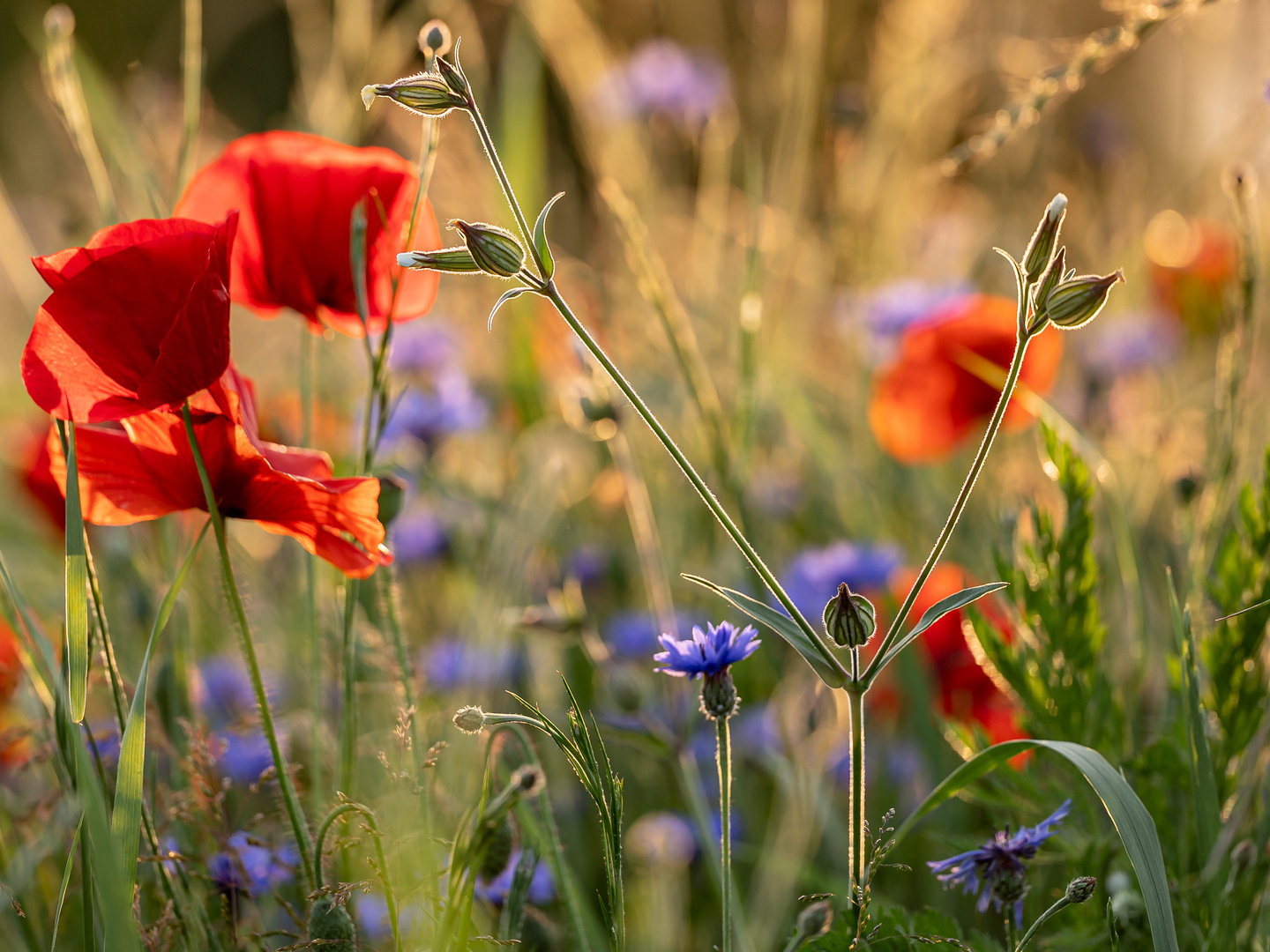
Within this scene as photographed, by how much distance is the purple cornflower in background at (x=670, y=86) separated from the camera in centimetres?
159

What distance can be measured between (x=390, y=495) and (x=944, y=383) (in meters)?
0.53

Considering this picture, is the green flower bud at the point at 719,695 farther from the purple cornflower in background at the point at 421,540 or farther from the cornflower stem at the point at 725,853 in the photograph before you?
the purple cornflower in background at the point at 421,540

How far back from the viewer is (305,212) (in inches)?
18.5

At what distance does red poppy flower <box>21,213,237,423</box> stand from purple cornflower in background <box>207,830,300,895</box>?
185 mm

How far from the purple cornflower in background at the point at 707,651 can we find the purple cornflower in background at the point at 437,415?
0.61 meters

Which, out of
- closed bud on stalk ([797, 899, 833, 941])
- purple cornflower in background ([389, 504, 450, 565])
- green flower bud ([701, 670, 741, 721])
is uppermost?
green flower bud ([701, 670, 741, 721])

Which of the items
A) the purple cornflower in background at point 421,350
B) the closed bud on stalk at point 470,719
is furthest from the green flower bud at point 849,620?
the purple cornflower in background at point 421,350

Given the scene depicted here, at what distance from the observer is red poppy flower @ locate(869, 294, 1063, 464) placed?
854 millimetres

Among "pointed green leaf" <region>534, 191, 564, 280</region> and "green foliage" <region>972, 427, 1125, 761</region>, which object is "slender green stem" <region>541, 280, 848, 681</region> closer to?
"pointed green leaf" <region>534, 191, 564, 280</region>

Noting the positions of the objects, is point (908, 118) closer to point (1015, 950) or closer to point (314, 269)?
point (314, 269)

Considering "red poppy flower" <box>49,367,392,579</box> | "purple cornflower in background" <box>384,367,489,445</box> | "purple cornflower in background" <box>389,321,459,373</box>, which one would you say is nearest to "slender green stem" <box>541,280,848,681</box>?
"red poppy flower" <box>49,367,392,579</box>

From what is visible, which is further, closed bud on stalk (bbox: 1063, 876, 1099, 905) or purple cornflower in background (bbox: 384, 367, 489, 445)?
purple cornflower in background (bbox: 384, 367, 489, 445)

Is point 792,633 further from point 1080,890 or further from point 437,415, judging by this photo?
point 437,415

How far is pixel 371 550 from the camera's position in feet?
1.29
